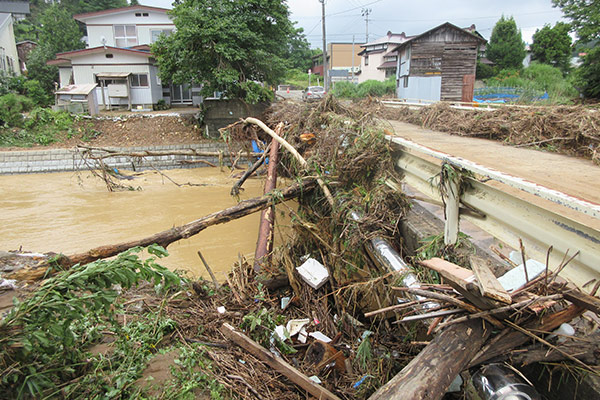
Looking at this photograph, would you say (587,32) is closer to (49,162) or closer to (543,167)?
(543,167)

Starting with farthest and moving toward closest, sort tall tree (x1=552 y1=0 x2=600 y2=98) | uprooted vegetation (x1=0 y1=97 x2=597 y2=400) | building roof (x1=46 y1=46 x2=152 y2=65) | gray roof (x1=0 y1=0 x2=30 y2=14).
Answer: gray roof (x1=0 y1=0 x2=30 y2=14), building roof (x1=46 y1=46 x2=152 y2=65), tall tree (x1=552 y1=0 x2=600 y2=98), uprooted vegetation (x1=0 y1=97 x2=597 y2=400)

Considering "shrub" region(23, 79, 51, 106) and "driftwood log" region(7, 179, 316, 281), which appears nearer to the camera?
"driftwood log" region(7, 179, 316, 281)

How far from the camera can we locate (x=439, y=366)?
5.69ft

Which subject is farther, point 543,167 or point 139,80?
point 139,80

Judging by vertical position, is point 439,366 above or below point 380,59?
below

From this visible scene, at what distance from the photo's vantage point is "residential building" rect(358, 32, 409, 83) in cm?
4081

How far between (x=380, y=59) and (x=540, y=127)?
42.4 meters

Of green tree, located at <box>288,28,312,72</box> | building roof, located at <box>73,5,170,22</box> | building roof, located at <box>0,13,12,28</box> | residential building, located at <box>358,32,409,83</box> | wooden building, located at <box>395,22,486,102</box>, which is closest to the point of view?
wooden building, located at <box>395,22,486,102</box>

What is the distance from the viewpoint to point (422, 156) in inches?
145

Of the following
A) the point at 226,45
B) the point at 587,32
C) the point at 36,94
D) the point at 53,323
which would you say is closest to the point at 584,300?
the point at 53,323

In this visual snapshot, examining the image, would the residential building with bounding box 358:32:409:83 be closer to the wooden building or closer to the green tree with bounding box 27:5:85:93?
the wooden building

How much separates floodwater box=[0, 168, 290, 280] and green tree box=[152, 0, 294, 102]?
192 inches

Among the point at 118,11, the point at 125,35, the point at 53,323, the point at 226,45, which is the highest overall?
the point at 118,11

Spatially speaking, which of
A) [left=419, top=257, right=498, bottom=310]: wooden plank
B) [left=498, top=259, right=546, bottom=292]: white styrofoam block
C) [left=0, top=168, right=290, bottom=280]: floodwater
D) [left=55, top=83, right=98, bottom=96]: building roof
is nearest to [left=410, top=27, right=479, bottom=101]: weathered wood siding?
[left=0, top=168, right=290, bottom=280]: floodwater
